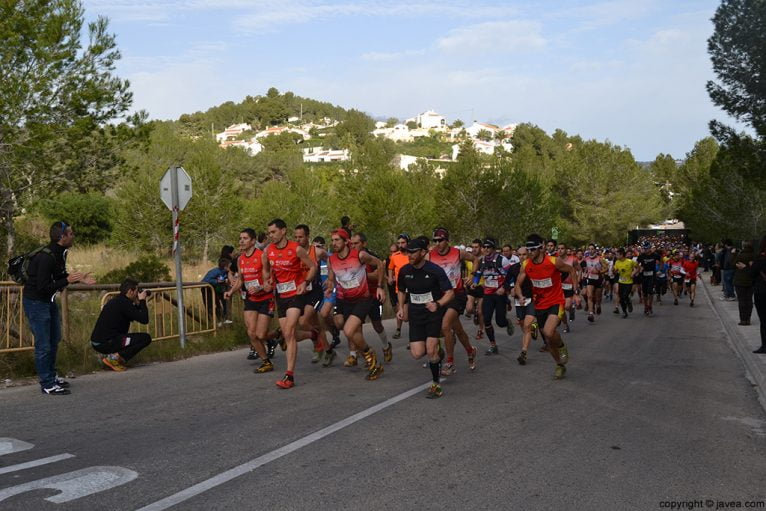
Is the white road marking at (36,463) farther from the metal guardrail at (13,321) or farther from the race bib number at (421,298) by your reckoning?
the metal guardrail at (13,321)

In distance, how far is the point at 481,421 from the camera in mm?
7094

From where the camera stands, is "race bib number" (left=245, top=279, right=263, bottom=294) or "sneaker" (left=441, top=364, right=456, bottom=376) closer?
"sneaker" (left=441, top=364, right=456, bottom=376)

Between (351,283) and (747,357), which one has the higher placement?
(351,283)

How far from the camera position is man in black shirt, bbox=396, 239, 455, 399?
855 cm

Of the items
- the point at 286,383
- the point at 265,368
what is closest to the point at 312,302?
the point at 265,368

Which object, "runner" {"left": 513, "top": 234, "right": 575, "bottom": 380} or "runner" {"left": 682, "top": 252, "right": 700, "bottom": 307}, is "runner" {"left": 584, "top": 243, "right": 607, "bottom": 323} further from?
"runner" {"left": 513, "top": 234, "right": 575, "bottom": 380}

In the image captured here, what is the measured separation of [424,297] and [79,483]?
4629mm

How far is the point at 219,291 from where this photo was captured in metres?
13.7

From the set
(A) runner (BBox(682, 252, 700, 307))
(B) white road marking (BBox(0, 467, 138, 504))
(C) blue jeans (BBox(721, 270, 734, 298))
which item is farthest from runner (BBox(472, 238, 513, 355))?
(C) blue jeans (BBox(721, 270, 734, 298))

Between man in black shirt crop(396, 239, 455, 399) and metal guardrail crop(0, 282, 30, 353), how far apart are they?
5306 mm

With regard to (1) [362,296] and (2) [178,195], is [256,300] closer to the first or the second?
(1) [362,296]

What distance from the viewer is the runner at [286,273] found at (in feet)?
30.1

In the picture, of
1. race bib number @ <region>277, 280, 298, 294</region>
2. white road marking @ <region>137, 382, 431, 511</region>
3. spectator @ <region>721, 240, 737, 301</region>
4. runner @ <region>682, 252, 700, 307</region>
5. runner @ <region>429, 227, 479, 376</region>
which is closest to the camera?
white road marking @ <region>137, 382, 431, 511</region>

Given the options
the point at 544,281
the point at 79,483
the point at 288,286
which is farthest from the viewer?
the point at 544,281
